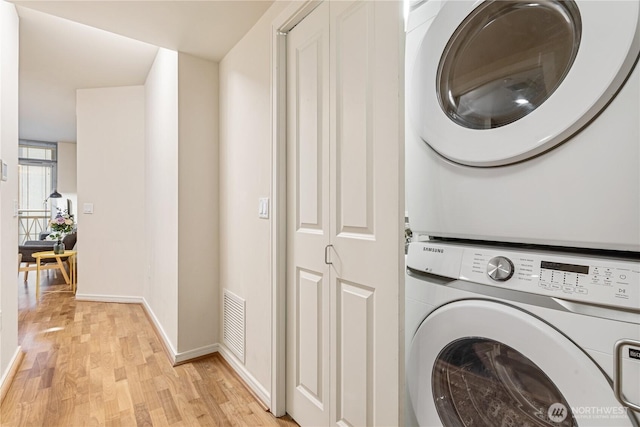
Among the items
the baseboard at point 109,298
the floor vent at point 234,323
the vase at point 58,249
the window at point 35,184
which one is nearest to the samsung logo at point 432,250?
the floor vent at point 234,323

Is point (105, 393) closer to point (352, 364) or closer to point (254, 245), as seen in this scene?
point (254, 245)

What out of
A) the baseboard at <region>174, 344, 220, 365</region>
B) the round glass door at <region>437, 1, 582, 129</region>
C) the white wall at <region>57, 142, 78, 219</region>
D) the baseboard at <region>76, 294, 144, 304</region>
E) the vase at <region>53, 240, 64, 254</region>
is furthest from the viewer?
the white wall at <region>57, 142, 78, 219</region>

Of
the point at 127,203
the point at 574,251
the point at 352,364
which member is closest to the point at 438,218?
the point at 574,251

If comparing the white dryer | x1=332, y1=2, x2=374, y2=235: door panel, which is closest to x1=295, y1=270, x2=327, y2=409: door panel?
x1=332, y1=2, x2=374, y2=235: door panel

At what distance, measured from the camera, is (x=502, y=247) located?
914mm

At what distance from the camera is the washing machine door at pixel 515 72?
2.21 ft

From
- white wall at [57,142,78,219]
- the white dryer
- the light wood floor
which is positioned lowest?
the light wood floor

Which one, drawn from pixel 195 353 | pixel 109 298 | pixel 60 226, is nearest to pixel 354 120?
pixel 195 353

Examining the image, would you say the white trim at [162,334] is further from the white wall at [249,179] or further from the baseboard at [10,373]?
the baseboard at [10,373]

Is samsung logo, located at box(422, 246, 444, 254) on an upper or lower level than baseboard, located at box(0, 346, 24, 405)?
upper

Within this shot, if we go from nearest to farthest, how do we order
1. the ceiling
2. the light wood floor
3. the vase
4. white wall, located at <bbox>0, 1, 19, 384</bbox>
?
the light wood floor
the ceiling
white wall, located at <bbox>0, 1, 19, 384</bbox>
the vase

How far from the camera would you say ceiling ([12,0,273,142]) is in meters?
1.90

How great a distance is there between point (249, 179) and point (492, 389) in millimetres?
1703

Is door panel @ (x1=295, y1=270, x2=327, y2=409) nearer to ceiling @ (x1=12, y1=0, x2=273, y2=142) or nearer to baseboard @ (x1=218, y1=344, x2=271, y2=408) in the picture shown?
baseboard @ (x1=218, y1=344, x2=271, y2=408)
